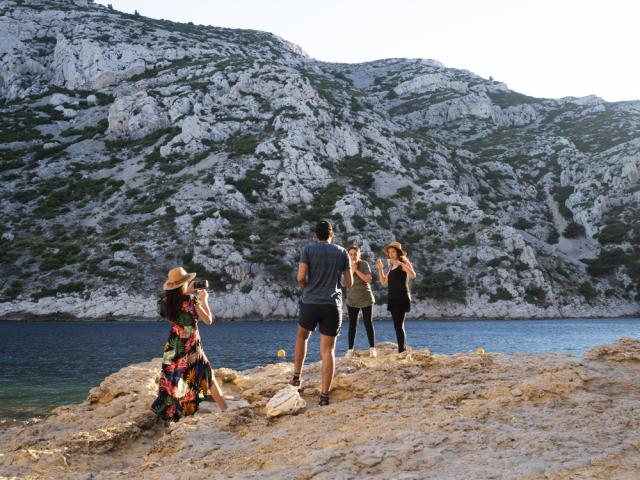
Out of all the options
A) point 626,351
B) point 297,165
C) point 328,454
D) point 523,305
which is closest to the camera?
point 328,454

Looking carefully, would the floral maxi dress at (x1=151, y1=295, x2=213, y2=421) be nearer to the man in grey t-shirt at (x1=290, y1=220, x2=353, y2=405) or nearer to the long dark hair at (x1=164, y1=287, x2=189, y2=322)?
the long dark hair at (x1=164, y1=287, x2=189, y2=322)

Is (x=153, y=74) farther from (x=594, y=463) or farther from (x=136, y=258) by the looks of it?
(x=594, y=463)

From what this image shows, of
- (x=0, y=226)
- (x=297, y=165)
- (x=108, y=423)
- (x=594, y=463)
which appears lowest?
(x=108, y=423)

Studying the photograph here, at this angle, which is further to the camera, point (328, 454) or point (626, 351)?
point (626, 351)

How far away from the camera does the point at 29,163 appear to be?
252 feet

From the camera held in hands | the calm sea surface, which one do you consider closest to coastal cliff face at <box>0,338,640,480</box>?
the camera held in hands

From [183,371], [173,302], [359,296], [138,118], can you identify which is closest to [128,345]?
[359,296]

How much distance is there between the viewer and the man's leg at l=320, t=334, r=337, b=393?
6977 millimetres

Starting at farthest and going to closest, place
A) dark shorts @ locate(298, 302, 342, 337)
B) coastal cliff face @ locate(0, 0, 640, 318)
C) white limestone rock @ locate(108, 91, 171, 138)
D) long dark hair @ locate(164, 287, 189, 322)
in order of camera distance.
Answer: white limestone rock @ locate(108, 91, 171, 138) < coastal cliff face @ locate(0, 0, 640, 318) < long dark hair @ locate(164, 287, 189, 322) < dark shorts @ locate(298, 302, 342, 337)

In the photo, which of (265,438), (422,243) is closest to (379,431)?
(265,438)

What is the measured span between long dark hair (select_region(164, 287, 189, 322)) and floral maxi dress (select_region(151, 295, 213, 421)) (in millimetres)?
64

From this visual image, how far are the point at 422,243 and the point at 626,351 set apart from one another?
64.8 metres

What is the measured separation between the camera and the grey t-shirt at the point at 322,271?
6945 millimetres

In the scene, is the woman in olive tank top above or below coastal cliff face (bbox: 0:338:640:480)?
above
